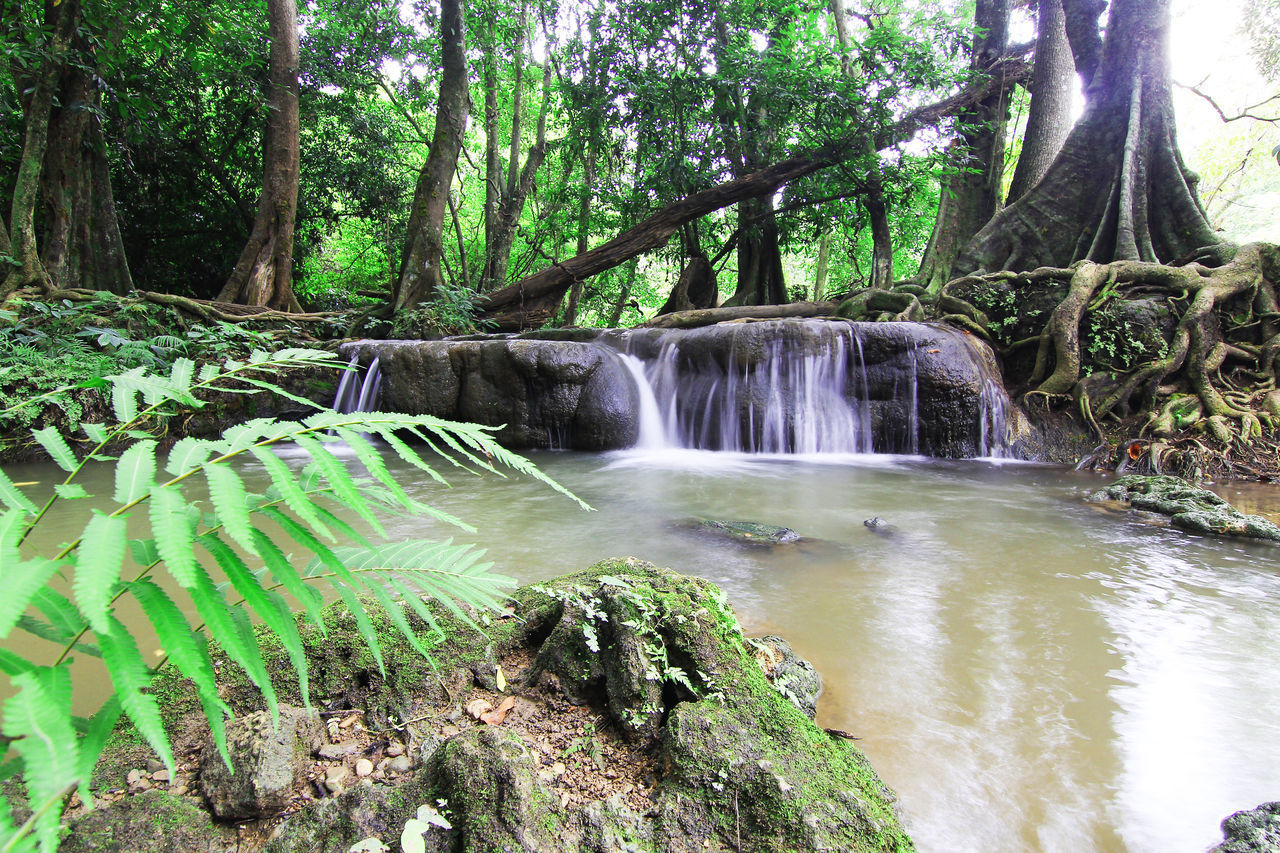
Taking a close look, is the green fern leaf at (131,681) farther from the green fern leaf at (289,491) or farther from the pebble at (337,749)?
the pebble at (337,749)

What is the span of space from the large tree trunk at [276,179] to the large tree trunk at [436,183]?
2016mm

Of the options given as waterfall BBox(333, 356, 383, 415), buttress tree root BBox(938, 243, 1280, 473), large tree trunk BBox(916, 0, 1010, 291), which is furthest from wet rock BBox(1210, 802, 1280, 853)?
large tree trunk BBox(916, 0, 1010, 291)

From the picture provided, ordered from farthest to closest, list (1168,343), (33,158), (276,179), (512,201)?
(512,201) < (276,179) < (33,158) < (1168,343)

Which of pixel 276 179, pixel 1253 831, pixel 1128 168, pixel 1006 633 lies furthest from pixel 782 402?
pixel 276 179

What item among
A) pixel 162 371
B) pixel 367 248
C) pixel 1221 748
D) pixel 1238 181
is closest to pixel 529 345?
pixel 162 371

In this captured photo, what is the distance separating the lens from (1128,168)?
27.7ft

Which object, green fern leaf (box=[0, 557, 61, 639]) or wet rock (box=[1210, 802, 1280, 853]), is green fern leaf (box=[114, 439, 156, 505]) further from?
wet rock (box=[1210, 802, 1280, 853])

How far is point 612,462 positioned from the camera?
7.33 meters

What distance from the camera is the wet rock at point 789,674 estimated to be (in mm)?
1873

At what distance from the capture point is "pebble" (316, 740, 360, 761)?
→ 139cm

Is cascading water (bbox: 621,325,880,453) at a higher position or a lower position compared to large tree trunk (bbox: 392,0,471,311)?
lower

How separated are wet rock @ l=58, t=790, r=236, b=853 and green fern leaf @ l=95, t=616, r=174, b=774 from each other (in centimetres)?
55

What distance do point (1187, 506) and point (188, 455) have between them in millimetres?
6008

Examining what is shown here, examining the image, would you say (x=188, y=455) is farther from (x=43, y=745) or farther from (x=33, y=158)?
(x=33, y=158)
